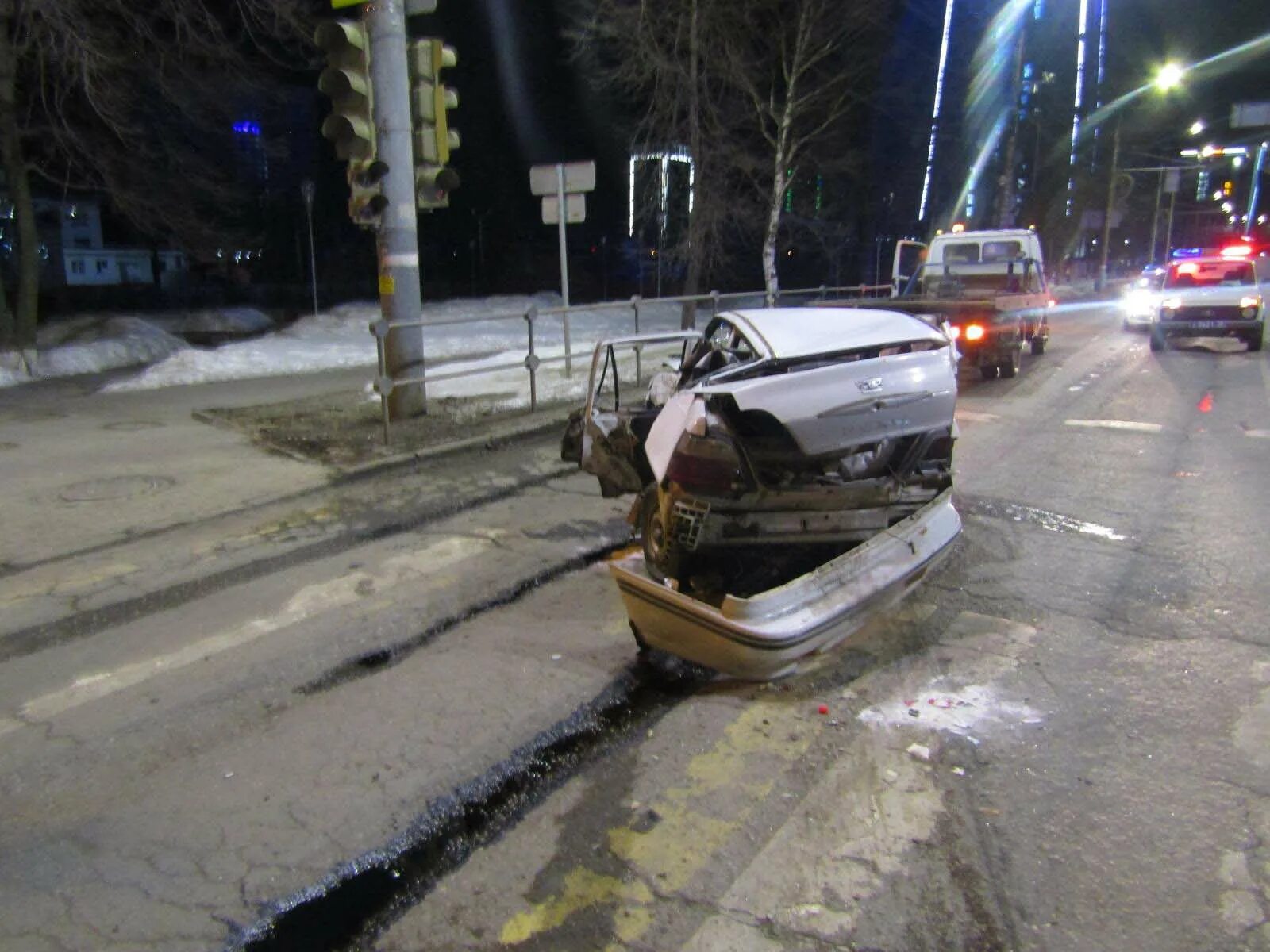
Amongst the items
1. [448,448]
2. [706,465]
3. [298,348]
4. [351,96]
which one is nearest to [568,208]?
[351,96]

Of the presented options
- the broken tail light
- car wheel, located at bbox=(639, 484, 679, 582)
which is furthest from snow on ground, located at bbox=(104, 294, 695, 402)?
the broken tail light

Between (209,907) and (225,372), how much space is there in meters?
12.8

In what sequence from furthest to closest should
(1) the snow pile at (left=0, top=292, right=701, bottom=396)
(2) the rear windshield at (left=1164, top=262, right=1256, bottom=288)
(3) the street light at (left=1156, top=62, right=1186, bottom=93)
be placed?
(3) the street light at (left=1156, top=62, right=1186, bottom=93)
(2) the rear windshield at (left=1164, top=262, right=1256, bottom=288)
(1) the snow pile at (left=0, top=292, right=701, bottom=396)

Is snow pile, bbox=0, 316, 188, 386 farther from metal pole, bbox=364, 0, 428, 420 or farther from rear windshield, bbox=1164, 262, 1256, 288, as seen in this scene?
rear windshield, bbox=1164, 262, 1256, 288

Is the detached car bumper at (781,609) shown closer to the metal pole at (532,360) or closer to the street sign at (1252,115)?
the metal pole at (532,360)

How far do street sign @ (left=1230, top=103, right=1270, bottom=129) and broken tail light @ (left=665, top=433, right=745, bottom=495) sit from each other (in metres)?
35.3

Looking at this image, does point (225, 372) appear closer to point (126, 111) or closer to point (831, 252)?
point (126, 111)

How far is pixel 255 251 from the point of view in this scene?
34750 millimetres

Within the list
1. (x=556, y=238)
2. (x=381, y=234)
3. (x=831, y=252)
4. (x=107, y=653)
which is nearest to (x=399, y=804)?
(x=107, y=653)

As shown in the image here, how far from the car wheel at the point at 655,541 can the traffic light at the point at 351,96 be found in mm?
5239

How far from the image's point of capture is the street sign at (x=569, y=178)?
40.2 ft

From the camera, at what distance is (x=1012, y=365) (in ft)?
44.9

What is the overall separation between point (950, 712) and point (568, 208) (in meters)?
10.1

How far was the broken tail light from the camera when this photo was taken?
4.32 m
